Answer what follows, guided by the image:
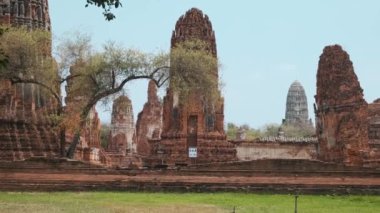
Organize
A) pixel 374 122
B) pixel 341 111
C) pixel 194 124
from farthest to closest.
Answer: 1. pixel 374 122
2. pixel 194 124
3. pixel 341 111

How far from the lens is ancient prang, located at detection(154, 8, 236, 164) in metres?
26.4

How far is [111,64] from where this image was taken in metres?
21.2

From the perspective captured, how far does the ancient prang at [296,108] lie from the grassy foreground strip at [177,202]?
6276 cm

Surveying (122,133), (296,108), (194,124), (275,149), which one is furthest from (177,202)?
(296,108)

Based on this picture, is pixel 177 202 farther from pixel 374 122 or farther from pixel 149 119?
pixel 149 119

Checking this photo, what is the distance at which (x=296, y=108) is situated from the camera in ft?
260

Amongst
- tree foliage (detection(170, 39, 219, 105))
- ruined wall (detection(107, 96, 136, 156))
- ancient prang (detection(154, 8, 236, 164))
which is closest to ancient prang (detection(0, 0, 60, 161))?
ancient prang (detection(154, 8, 236, 164))

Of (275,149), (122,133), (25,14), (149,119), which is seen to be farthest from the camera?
(122,133)

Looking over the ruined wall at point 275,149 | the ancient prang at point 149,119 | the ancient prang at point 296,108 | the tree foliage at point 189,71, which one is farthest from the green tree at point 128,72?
the ancient prang at point 296,108

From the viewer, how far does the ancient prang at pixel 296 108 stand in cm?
7900

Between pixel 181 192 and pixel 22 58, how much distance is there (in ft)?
24.4

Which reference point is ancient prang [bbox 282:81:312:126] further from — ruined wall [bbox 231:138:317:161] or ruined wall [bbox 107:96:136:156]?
ruined wall [bbox 231:138:317:161]

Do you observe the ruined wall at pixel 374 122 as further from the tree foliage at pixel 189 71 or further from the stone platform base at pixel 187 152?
the tree foliage at pixel 189 71

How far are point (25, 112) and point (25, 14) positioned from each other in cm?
415
